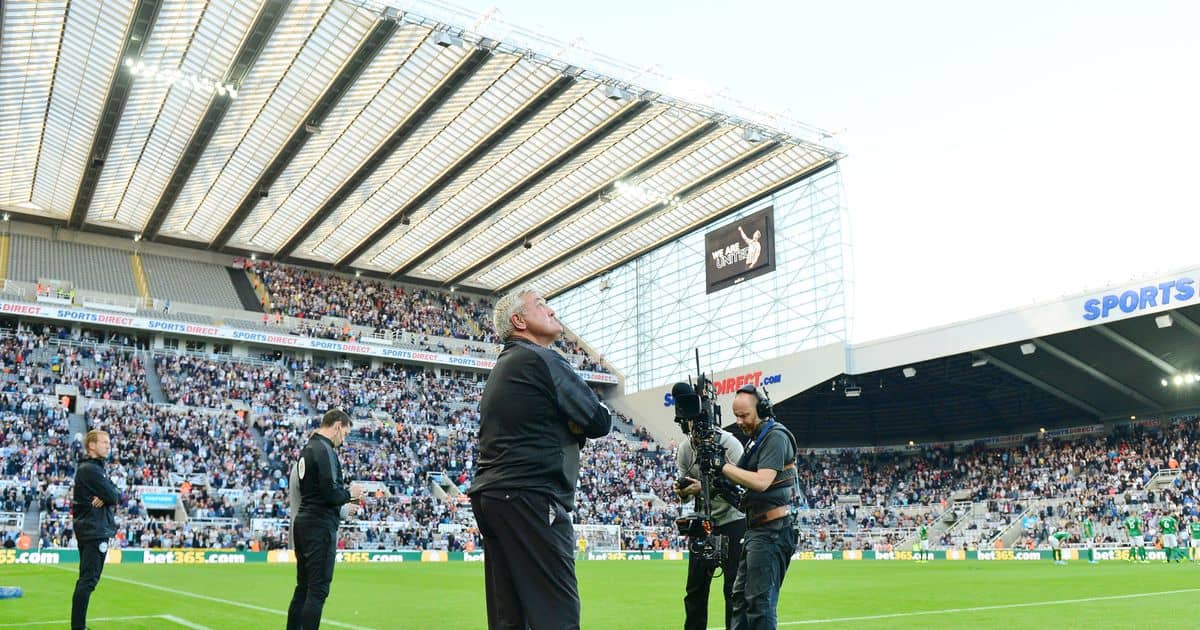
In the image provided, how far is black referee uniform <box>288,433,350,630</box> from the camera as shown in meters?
7.11

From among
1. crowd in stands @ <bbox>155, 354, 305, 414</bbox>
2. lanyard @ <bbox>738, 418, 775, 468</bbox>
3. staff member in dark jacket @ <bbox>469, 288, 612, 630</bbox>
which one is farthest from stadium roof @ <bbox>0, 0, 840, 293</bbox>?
staff member in dark jacket @ <bbox>469, 288, 612, 630</bbox>

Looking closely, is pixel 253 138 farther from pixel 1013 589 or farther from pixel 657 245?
pixel 1013 589

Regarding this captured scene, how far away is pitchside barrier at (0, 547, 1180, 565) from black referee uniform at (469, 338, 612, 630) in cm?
2730

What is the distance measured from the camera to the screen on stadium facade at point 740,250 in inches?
1848

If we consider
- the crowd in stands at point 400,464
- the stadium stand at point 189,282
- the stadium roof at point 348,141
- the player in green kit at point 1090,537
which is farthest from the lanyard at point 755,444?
the stadium stand at point 189,282

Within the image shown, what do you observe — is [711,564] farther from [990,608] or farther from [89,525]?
[990,608]

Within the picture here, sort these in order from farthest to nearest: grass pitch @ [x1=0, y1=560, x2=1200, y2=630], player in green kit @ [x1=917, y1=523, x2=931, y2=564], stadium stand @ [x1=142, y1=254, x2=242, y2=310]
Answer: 1. stadium stand @ [x1=142, y1=254, x2=242, y2=310]
2. player in green kit @ [x1=917, y1=523, x2=931, y2=564]
3. grass pitch @ [x1=0, y1=560, x2=1200, y2=630]

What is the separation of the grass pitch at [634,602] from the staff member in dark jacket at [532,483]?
665 cm

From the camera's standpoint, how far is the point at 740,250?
48.5 metres

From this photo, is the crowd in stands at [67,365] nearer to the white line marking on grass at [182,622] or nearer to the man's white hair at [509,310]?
the white line marking on grass at [182,622]

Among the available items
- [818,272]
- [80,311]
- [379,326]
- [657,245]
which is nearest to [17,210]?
[80,311]

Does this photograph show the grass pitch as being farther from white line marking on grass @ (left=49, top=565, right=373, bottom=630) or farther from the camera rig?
the camera rig

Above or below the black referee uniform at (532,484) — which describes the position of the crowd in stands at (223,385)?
above

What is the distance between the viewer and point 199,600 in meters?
13.8
